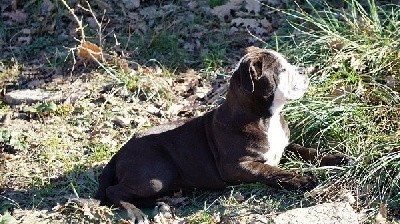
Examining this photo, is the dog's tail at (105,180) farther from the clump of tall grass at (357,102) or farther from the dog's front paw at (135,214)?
the clump of tall grass at (357,102)

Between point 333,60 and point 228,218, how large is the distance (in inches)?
80.7

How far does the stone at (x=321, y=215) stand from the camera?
5402 millimetres

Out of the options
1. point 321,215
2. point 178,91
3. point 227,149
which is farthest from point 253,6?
point 321,215

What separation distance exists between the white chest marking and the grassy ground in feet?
0.53

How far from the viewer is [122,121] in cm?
743

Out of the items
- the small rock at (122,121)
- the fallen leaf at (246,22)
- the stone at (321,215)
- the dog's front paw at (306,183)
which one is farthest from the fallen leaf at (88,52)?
the stone at (321,215)

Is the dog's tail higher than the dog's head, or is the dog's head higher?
the dog's head

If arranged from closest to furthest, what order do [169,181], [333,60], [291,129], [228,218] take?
1. [228,218]
2. [169,181]
3. [291,129]
4. [333,60]

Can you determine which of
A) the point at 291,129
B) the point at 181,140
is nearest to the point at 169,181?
the point at 181,140

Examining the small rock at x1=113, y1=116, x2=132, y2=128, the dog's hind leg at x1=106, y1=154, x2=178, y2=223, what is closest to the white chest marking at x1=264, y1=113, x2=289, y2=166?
the dog's hind leg at x1=106, y1=154, x2=178, y2=223

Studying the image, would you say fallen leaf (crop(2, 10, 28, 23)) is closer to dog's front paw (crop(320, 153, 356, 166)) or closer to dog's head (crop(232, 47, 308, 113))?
dog's head (crop(232, 47, 308, 113))

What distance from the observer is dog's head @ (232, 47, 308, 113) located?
5.81m

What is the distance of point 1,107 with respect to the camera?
798 cm

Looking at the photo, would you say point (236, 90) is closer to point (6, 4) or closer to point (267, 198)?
point (267, 198)
